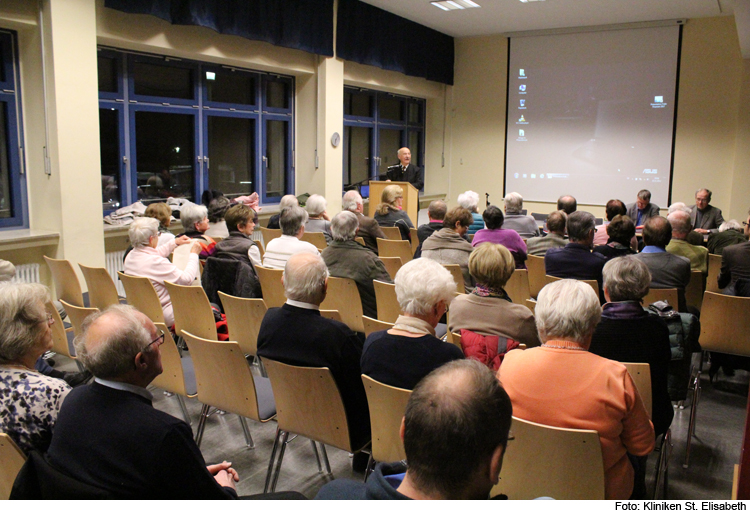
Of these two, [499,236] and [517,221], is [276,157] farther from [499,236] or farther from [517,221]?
[499,236]

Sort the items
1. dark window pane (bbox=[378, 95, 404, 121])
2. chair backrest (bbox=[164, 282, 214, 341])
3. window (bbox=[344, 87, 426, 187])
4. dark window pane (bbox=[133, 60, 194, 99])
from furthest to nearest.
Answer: dark window pane (bbox=[378, 95, 404, 121]), window (bbox=[344, 87, 426, 187]), dark window pane (bbox=[133, 60, 194, 99]), chair backrest (bbox=[164, 282, 214, 341])

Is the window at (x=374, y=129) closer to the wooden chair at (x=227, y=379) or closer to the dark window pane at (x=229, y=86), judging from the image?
the dark window pane at (x=229, y=86)

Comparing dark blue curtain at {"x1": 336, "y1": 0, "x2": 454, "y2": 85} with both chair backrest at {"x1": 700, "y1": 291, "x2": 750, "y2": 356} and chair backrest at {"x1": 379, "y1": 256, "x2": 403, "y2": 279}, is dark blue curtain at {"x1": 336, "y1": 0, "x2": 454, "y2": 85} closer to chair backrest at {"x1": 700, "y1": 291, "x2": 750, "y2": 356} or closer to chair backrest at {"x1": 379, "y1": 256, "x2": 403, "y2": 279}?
chair backrest at {"x1": 379, "y1": 256, "x2": 403, "y2": 279}

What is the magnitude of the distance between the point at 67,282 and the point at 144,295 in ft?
3.10

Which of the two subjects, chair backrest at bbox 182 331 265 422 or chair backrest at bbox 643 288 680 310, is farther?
chair backrest at bbox 643 288 680 310

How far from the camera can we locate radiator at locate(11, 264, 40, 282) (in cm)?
570

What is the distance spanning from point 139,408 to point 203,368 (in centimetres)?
123

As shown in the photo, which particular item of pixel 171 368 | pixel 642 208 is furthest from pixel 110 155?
pixel 642 208

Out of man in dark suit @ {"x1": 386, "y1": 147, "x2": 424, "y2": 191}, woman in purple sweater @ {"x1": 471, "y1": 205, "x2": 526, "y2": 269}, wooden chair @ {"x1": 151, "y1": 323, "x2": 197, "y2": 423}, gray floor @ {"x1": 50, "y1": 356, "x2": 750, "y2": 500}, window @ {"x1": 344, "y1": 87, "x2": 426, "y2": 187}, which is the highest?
window @ {"x1": 344, "y1": 87, "x2": 426, "y2": 187}

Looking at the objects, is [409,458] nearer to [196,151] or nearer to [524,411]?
[524,411]

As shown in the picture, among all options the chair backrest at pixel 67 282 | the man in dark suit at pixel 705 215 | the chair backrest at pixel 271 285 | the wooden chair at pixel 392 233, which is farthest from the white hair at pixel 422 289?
the man in dark suit at pixel 705 215

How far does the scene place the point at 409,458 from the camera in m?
1.25

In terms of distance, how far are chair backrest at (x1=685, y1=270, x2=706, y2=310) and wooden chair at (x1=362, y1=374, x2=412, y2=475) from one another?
10.8 ft

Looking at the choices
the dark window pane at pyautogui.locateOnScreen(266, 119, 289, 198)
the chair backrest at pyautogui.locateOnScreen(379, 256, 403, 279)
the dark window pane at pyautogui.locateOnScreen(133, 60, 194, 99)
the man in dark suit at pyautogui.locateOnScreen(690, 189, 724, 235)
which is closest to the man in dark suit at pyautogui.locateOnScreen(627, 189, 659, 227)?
the man in dark suit at pyautogui.locateOnScreen(690, 189, 724, 235)
